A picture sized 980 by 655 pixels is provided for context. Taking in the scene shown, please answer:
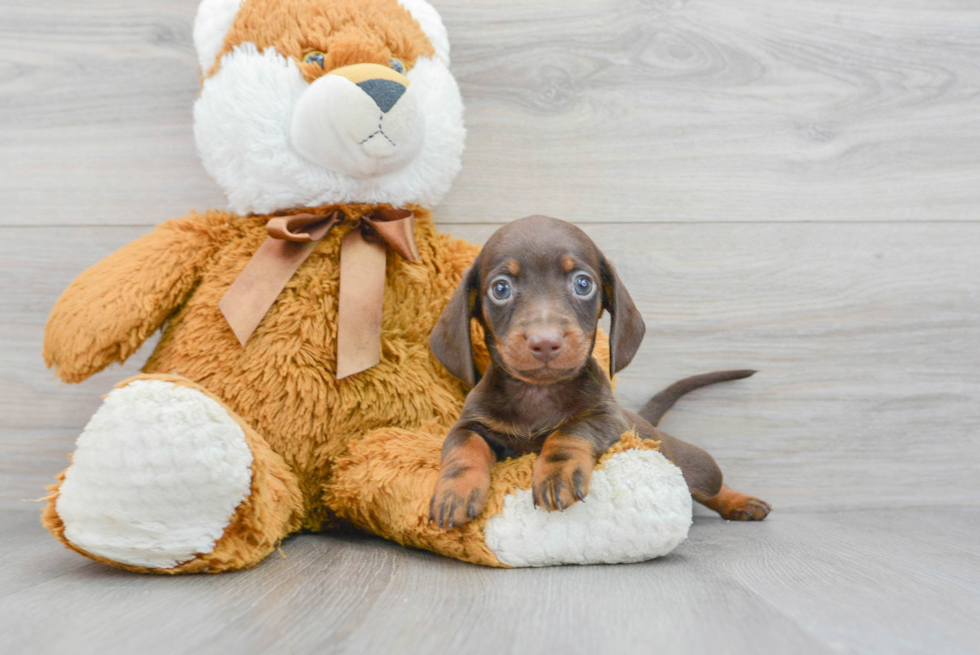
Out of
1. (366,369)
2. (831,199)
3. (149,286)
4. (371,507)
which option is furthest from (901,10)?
(149,286)

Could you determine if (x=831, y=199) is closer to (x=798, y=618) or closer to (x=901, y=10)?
(x=901, y=10)

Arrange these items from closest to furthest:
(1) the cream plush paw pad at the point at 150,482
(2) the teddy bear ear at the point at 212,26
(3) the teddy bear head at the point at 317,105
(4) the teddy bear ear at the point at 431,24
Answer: (1) the cream plush paw pad at the point at 150,482, (3) the teddy bear head at the point at 317,105, (2) the teddy bear ear at the point at 212,26, (4) the teddy bear ear at the point at 431,24

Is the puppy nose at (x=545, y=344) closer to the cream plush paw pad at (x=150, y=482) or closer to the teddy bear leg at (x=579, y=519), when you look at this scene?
the teddy bear leg at (x=579, y=519)

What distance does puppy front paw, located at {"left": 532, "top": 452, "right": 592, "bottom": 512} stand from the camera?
49.2 inches

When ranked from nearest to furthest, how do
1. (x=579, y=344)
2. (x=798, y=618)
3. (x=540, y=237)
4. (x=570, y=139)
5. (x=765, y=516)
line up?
(x=798, y=618) < (x=579, y=344) < (x=540, y=237) < (x=765, y=516) < (x=570, y=139)

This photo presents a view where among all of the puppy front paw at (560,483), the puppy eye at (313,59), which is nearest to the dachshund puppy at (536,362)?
the puppy front paw at (560,483)

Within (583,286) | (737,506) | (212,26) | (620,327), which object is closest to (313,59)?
(212,26)

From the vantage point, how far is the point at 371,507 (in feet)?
4.99

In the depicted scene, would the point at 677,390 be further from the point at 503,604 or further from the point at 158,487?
the point at 158,487

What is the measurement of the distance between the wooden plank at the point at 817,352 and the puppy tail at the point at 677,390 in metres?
0.06

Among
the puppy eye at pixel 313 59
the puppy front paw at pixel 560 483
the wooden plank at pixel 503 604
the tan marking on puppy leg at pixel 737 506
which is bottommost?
the tan marking on puppy leg at pixel 737 506

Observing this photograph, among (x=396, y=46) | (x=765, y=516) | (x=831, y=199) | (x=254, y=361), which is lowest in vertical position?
(x=765, y=516)

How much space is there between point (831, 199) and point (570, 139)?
Answer: 771mm

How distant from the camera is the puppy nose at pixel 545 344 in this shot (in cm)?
129
